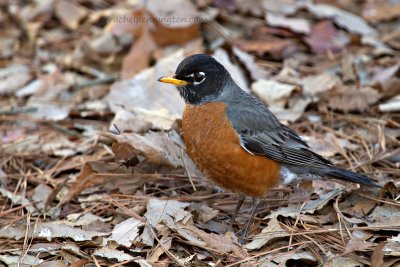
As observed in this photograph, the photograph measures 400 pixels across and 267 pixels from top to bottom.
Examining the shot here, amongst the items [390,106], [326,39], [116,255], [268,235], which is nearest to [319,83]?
[390,106]

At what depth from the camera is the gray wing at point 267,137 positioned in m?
4.84

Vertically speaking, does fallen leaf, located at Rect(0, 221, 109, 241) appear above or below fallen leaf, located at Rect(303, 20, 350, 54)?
below

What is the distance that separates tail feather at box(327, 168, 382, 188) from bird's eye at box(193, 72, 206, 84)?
131cm

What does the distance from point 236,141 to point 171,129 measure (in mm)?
937

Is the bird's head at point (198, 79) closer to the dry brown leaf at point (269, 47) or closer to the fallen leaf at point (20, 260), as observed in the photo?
the fallen leaf at point (20, 260)

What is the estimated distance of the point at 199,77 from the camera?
514cm

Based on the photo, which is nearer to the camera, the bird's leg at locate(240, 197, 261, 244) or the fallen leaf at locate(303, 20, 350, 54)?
the bird's leg at locate(240, 197, 261, 244)

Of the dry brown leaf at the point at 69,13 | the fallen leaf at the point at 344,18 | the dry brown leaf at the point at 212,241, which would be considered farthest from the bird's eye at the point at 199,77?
the dry brown leaf at the point at 69,13

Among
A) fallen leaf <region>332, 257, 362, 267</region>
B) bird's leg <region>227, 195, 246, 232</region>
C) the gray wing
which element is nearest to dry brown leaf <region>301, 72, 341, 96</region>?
the gray wing

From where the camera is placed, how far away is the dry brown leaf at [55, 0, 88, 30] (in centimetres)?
811

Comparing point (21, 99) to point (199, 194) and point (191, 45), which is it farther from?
point (199, 194)

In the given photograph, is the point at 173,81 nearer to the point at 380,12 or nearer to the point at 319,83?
the point at 319,83

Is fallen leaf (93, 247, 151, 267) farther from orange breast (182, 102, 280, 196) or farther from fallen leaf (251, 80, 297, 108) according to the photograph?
fallen leaf (251, 80, 297, 108)

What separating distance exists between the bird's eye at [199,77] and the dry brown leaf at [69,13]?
351 cm
